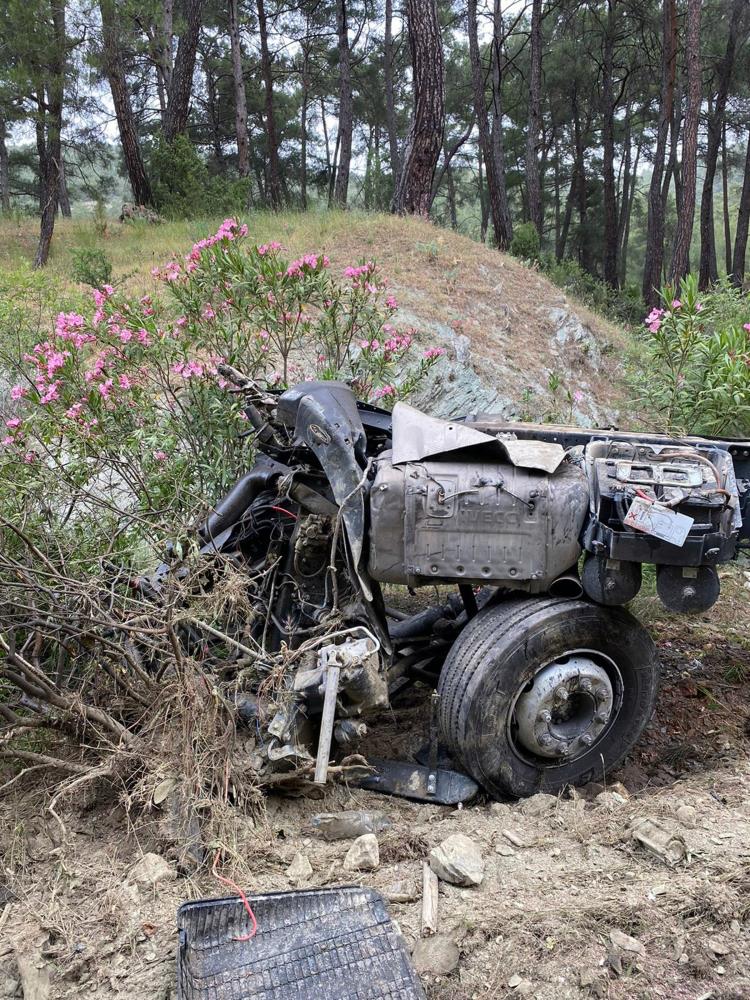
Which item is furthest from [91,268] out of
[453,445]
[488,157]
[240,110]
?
[488,157]

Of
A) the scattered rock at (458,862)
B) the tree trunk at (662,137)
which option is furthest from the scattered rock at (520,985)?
the tree trunk at (662,137)

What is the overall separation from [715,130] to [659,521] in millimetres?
22332

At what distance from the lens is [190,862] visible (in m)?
2.70

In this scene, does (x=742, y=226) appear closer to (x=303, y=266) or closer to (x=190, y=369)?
(x=303, y=266)

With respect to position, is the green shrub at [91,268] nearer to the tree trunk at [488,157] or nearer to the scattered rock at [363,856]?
the tree trunk at [488,157]

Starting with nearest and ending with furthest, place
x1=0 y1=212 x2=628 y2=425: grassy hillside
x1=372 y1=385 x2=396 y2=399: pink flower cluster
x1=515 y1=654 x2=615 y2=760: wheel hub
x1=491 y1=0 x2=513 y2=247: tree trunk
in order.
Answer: x1=515 y1=654 x2=615 y2=760: wheel hub, x1=372 y1=385 x2=396 y2=399: pink flower cluster, x1=0 y1=212 x2=628 y2=425: grassy hillside, x1=491 y1=0 x2=513 y2=247: tree trunk

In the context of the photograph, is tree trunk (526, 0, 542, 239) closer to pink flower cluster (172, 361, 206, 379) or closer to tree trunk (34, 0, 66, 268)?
tree trunk (34, 0, 66, 268)

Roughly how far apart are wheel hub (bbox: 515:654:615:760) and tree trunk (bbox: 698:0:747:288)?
1595 cm

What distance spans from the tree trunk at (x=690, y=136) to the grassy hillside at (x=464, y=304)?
8.20 ft

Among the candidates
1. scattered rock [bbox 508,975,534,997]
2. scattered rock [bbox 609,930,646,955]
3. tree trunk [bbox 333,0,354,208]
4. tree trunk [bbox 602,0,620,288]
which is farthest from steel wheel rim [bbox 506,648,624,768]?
tree trunk [bbox 602,0,620,288]

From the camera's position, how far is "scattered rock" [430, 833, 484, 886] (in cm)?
261

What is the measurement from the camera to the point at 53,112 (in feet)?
43.5

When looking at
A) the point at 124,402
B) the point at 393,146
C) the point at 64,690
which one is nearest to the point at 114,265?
the point at 124,402

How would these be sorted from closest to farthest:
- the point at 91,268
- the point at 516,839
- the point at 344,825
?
the point at 516,839 < the point at 344,825 < the point at 91,268
